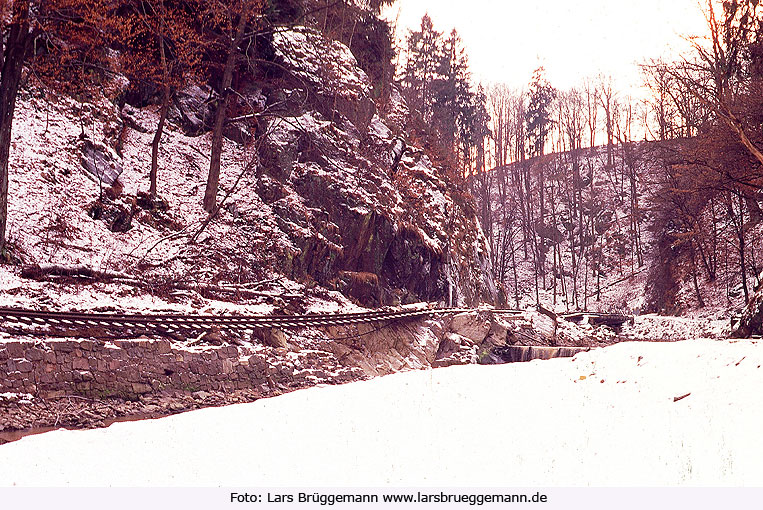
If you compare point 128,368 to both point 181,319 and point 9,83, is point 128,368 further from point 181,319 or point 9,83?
point 9,83

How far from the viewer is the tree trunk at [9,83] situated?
532 inches

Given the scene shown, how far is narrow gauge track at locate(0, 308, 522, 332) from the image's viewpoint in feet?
35.7

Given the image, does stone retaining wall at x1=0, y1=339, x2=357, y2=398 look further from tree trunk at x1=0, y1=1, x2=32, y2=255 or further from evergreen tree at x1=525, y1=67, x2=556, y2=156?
evergreen tree at x1=525, y1=67, x2=556, y2=156

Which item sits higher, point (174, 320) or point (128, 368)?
point (174, 320)

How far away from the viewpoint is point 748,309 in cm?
1415

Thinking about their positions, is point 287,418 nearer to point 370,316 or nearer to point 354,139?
point 370,316

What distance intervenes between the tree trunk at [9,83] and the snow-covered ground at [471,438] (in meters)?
9.22

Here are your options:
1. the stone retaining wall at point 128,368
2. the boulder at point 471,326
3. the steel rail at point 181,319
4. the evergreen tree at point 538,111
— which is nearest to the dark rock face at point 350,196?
the boulder at point 471,326

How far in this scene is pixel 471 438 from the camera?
600 cm

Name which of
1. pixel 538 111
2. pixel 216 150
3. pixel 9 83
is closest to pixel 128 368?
pixel 9 83

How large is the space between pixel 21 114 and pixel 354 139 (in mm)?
14011

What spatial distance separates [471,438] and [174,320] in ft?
30.2

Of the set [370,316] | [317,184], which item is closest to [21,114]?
[317,184]

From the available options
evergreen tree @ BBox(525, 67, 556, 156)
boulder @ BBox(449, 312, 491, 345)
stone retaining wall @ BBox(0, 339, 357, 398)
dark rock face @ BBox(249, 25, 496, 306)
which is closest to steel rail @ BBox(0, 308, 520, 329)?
stone retaining wall @ BBox(0, 339, 357, 398)
